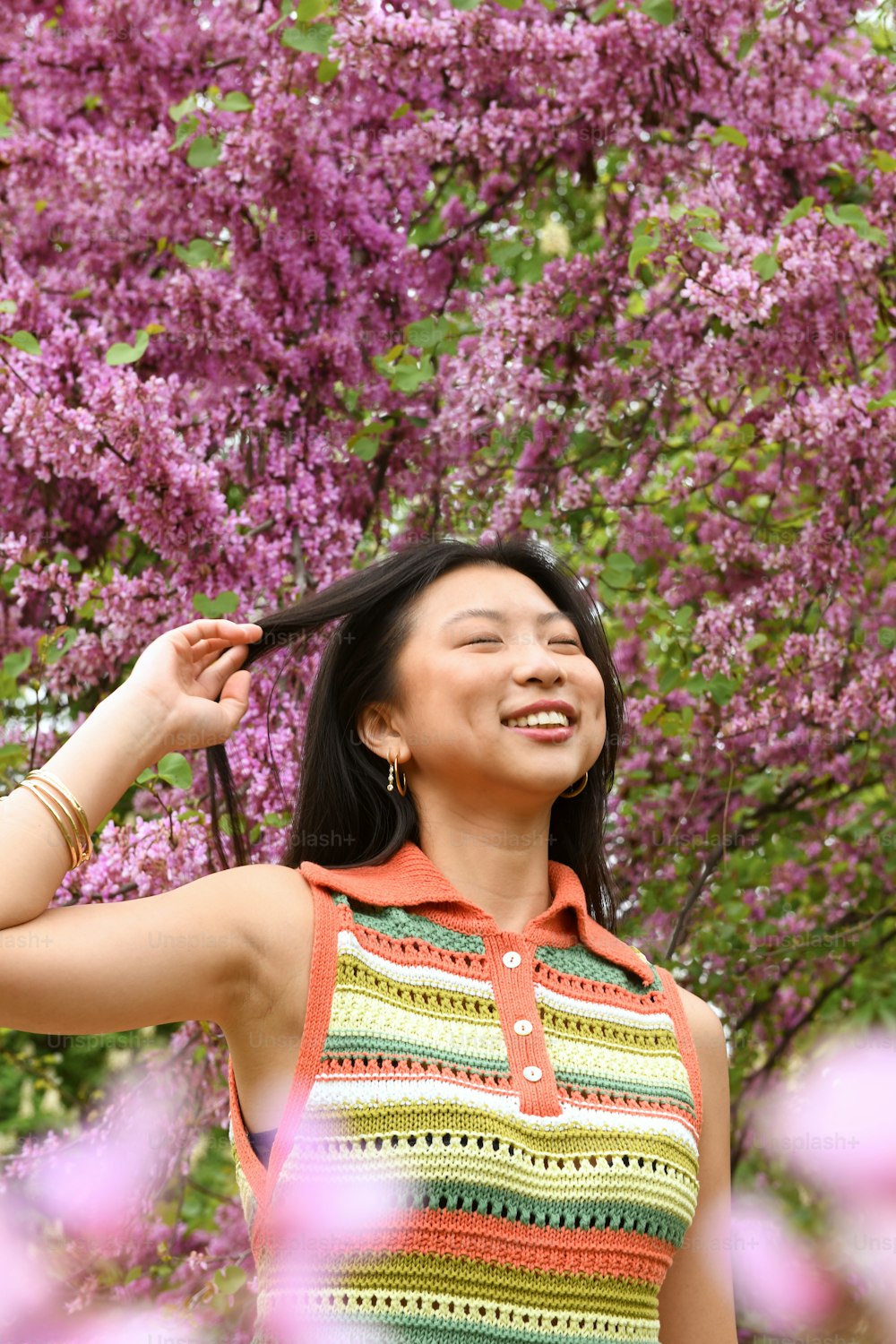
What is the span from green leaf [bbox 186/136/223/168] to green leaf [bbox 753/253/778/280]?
3.56ft

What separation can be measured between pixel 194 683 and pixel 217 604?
0.79 metres

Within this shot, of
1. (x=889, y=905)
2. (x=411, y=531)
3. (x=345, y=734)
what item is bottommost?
(x=889, y=905)

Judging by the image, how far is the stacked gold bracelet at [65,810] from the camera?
154 cm

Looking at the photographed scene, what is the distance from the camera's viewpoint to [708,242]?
8.54ft

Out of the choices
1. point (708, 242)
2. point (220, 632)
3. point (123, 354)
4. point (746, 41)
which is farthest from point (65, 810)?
point (746, 41)

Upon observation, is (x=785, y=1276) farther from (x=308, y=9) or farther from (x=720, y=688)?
(x=308, y=9)

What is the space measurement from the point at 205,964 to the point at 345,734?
0.59 m

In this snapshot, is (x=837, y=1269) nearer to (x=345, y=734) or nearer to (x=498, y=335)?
(x=345, y=734)

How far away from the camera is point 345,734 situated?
213 cm

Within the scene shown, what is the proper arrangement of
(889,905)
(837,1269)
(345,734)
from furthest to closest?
(889,905) → (345,734) → (837,1269)

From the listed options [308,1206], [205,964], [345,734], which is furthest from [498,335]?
[308,1206]

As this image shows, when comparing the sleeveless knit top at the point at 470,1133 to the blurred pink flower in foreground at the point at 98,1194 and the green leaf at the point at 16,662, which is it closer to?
the blurred pink flower in foreground at the point at 98,1194

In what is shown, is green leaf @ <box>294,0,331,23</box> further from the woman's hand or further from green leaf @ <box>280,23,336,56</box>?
the woman's hand

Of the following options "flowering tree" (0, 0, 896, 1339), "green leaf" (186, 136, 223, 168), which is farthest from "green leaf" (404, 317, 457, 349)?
"green leaf" (186, 136, 223, 168)
